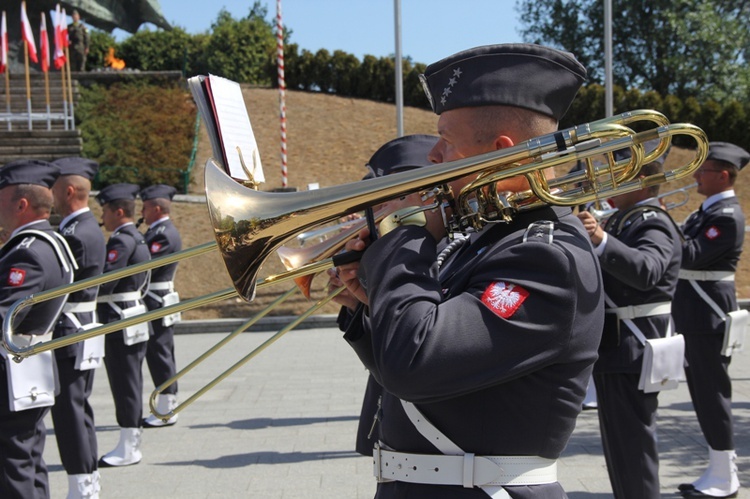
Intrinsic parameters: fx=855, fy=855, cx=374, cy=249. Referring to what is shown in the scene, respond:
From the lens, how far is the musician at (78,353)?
18.2ft

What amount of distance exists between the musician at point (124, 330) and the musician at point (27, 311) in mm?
2229

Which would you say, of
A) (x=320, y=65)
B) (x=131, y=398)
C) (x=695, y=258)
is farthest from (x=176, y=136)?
(x=695, y=258)

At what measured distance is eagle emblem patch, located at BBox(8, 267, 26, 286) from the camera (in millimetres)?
4520

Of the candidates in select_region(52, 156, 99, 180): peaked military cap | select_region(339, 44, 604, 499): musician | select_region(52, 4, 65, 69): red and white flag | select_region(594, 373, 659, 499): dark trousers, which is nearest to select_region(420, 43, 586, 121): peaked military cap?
select_region(339, 44, 604, 499): musician

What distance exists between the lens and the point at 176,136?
82.3 feet

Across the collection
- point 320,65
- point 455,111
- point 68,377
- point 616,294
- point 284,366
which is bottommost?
point 284,366

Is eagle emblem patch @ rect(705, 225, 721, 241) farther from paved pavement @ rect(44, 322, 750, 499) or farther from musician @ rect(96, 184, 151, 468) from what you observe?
musician @ rect(96, 184, 151, 468)

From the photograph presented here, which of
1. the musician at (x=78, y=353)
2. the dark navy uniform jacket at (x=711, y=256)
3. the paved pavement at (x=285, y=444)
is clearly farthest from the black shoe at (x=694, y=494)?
the musician at (x=78, y=353)

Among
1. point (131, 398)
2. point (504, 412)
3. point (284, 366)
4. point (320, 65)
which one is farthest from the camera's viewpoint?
point (320, 65)

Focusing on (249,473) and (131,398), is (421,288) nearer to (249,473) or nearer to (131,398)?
(249,473)

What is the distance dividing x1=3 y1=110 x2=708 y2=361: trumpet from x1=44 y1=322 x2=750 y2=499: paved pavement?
3.78 m

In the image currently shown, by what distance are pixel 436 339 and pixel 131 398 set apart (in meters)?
5.69

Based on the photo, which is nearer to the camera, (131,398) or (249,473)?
(249,473)

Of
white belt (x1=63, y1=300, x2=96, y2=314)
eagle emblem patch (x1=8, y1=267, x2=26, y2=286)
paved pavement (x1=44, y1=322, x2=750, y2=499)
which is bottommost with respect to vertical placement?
paved pavement (x1=44, y1=322, x2=750, y2=499)
